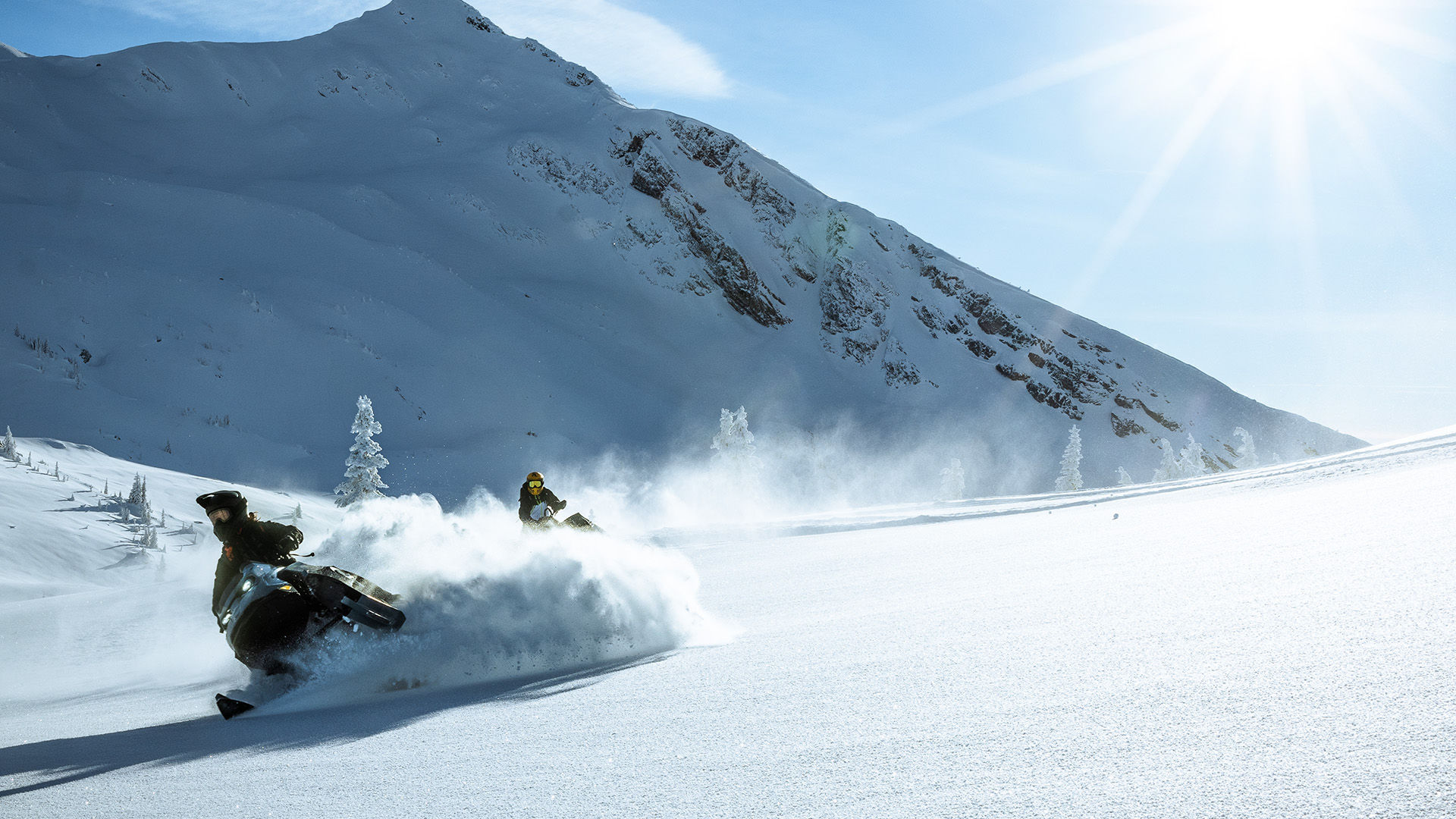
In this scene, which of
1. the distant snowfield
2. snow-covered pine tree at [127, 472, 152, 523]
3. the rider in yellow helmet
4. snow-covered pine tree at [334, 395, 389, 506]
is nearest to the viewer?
the distant snowfield

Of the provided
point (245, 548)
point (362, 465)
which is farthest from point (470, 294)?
point (245, 548)

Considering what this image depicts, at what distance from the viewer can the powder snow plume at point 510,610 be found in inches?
242

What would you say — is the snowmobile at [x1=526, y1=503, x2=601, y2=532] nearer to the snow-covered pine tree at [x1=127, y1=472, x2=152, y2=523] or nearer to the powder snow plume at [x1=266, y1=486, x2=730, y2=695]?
the powder snow plume at [x1=266, y1=486, x2=730, y2=695]

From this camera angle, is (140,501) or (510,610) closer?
(510,610)

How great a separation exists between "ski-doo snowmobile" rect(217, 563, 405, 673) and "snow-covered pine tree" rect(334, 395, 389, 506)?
26.9 m

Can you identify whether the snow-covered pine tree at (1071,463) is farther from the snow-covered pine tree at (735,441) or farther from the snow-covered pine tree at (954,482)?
the snow-covered pine tree at (735,441)

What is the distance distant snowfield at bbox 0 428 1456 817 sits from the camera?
2408mm

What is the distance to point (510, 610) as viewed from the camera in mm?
6355

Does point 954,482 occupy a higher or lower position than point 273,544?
higher

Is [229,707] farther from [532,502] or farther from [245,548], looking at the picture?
[532,502]

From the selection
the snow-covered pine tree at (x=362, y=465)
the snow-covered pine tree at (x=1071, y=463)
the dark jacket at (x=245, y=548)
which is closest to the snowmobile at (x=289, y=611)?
the dark jacket at (x=245, y=548)

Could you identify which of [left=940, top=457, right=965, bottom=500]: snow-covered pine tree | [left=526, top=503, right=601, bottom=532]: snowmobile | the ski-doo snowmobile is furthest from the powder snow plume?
[left=940, top=457, right=965, bottom=500]: snow-covered pine tree

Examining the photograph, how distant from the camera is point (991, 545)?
10977 mm

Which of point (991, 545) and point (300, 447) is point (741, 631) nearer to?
point (991, 545)
